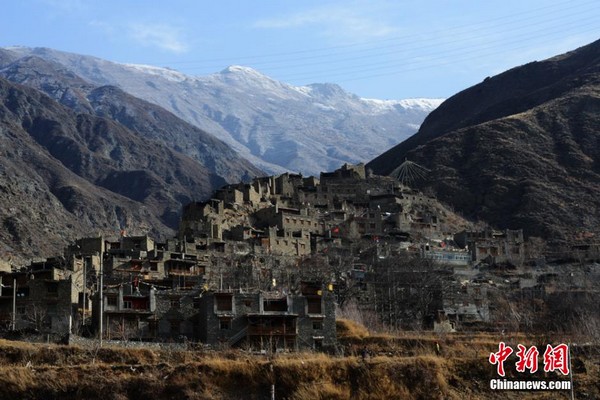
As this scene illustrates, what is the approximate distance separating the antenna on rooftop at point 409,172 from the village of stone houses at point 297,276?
858 inches

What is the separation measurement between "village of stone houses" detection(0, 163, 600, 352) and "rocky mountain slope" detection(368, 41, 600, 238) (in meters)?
11.5

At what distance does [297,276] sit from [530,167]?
90.1 metres

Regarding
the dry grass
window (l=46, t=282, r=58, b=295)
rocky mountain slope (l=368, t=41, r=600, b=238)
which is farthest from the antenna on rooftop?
the dry grass

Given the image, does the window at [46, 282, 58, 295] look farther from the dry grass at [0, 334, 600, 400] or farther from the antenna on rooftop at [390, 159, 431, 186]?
the antenna on rooftop at [390, 159, 431, 186]

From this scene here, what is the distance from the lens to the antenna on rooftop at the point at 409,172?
16200 centimetres

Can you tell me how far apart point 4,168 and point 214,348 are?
466 feet

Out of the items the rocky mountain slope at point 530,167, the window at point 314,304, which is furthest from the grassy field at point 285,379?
the rocky mountain slope at point 530,167

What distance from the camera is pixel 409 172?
16550 cm

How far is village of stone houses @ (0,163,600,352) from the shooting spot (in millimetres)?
53781

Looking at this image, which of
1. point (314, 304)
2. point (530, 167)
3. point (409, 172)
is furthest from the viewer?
point (409, 172)

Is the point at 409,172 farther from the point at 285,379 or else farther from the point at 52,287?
the point at 285,379

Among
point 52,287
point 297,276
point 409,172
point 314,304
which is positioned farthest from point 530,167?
point 52,287

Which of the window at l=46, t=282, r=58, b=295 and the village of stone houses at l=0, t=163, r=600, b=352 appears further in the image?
the window at l=46, t=282, r=58, b=295

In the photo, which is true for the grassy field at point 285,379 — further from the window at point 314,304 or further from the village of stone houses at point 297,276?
the window at point 314,304
